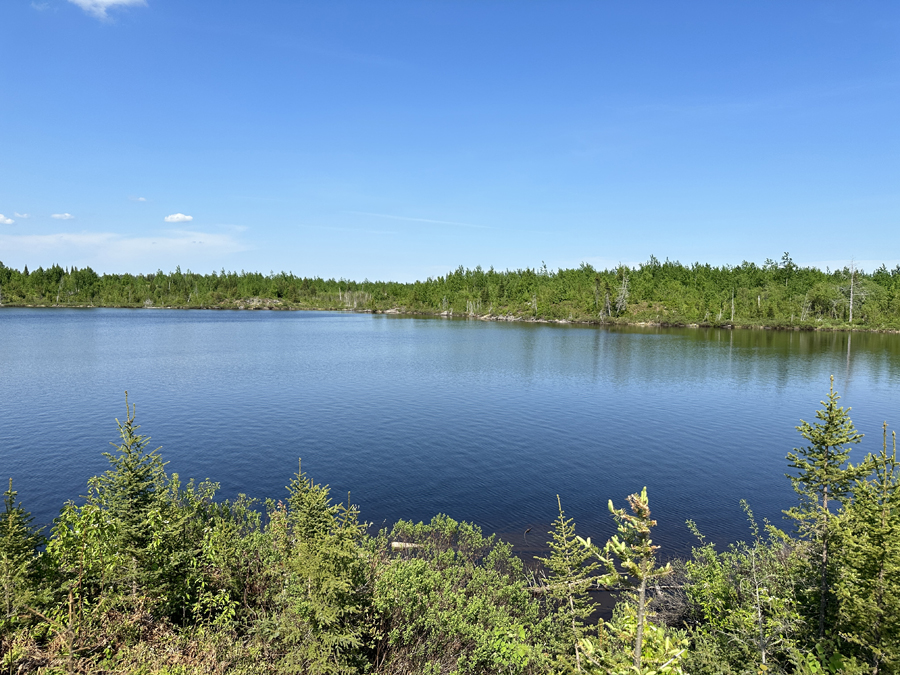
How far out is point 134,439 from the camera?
1509cm

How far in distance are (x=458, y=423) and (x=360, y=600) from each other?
34145 mm

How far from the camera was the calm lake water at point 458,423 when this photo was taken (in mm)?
31031

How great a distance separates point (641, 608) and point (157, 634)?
13070 millimetres

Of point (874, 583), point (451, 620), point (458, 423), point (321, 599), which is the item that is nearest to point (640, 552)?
point (321, 599)

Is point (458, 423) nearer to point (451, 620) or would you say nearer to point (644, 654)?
point (451, 620)

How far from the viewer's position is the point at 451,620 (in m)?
15.6

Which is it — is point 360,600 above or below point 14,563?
below

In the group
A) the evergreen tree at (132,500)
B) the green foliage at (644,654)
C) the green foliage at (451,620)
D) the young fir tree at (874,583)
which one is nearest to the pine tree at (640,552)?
the green foliage at (644,654)

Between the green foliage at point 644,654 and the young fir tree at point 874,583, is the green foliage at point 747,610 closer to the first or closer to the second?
the young fir tree at point 874,583

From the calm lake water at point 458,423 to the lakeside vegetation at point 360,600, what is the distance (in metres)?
9.90

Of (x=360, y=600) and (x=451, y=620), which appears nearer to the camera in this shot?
(x=360, y=600)

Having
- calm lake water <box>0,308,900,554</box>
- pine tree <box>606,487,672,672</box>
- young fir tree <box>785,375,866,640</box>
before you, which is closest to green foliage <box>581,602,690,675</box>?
pine tree <box>606,487,672,672</box>

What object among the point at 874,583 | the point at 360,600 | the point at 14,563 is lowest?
the point at 360,600

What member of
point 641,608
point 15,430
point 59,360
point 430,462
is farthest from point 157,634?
point 59,360
